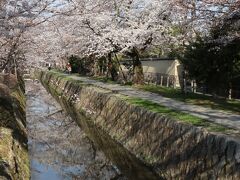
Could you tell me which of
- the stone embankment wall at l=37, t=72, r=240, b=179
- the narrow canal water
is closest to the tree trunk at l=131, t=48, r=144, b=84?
the narrow canal water

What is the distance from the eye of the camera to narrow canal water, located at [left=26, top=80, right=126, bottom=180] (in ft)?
50.7

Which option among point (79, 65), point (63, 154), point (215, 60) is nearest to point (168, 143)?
point (63, 154)

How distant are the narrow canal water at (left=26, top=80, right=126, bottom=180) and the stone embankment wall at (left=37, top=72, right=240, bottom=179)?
4.15ft

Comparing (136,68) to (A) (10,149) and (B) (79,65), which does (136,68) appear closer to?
(A) (10,149)

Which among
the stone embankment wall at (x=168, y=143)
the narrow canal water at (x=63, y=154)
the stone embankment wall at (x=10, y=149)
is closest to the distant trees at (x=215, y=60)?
the stone embankment wall at (x=168, y=143)

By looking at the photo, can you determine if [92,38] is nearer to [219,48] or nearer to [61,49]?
[219,48]

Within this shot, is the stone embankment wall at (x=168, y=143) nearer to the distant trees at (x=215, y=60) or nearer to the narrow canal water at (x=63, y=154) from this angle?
the narrow canal water at (x=63, y=154)

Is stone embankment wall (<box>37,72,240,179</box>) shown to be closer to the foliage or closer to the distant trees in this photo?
the distant trees

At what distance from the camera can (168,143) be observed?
547 inches

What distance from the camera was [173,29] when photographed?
29.7 metres

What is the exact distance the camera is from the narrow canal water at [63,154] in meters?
15.5

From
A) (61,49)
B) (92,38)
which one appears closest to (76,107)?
(92,38)

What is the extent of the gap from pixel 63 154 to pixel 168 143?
5896 millimetres

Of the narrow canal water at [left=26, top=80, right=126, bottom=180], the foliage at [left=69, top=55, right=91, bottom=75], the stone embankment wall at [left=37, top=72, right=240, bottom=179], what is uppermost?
the foliage at [left=69, top=55, right=91, bottom=75]
